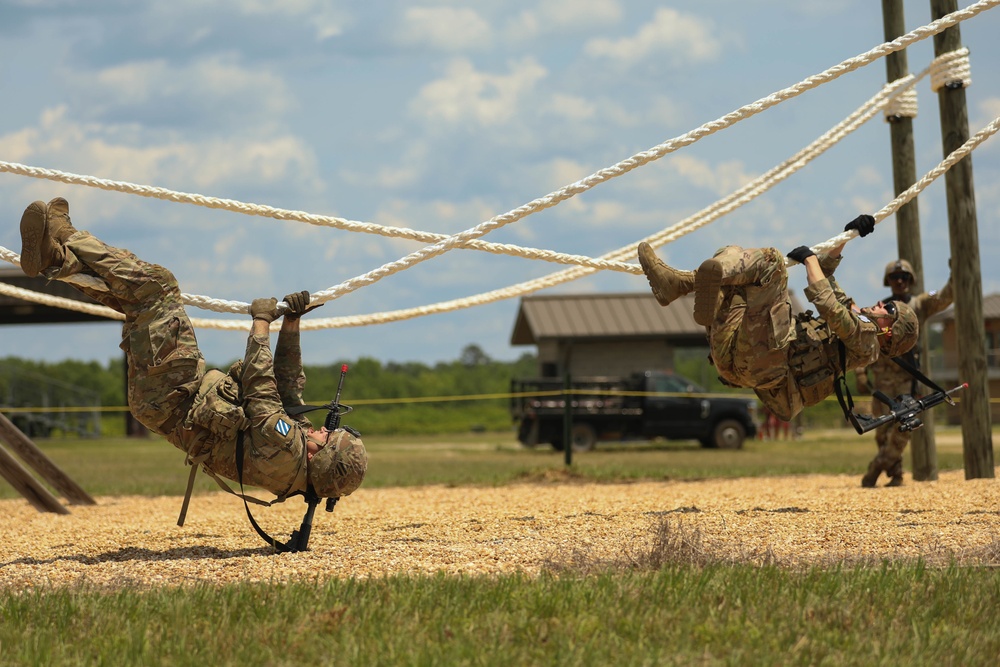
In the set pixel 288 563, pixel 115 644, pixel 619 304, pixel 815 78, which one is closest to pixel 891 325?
pixel 815 78

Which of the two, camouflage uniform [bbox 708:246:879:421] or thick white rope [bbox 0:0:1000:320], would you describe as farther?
thick white rope [bbox 0:0:1000:320]

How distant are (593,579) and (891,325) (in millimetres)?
3380

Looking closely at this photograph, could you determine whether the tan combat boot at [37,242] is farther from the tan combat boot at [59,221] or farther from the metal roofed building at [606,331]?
the metal roofed building at [606,331]

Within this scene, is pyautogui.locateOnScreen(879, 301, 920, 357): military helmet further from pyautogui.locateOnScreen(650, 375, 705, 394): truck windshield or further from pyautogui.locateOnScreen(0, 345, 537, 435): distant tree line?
pyautogui.locateOnScreen(0, 345, 537, 435): distant tree line

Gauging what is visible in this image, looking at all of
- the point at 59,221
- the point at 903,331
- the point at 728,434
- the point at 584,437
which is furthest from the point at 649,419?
the point at 59,221

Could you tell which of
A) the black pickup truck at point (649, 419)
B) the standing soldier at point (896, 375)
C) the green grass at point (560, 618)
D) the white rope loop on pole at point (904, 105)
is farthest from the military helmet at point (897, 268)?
the black pickup truck at point (649, 419)

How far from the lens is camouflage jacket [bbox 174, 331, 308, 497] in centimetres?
582

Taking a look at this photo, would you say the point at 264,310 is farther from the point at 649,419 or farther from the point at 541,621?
the point at 649,419

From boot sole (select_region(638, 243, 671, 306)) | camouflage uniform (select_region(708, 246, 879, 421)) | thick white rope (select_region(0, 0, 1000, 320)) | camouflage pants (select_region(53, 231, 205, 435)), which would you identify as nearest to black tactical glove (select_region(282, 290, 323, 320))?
camouflage pants (select_region(53, 231, 205, 435))

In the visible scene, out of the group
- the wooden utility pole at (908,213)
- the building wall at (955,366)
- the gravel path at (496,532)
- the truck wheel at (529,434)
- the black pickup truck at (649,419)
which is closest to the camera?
the gravel path at (496,532)

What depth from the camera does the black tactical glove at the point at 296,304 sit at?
6133 mm

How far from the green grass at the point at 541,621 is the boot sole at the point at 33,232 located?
5.41 feet

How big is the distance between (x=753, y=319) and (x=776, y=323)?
0.16 metres

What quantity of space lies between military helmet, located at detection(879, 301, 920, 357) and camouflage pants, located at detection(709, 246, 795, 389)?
3.00 feet
